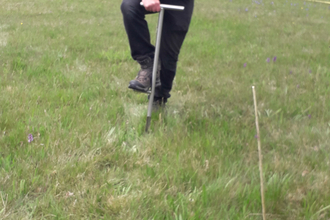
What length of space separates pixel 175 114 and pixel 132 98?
63 cm

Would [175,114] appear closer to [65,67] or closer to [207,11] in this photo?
[65,67]

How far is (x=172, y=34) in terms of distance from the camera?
2785 mm

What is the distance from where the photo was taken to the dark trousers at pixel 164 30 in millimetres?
2669

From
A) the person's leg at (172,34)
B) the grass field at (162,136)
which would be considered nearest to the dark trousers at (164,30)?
the person's leg at (172,34)

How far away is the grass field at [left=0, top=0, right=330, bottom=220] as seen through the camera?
176 cm

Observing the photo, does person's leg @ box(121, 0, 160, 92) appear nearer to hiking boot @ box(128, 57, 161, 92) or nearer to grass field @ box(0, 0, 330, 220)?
hiking boot @ box(128, 57, 161, 92)

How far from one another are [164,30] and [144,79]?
0.48 meters

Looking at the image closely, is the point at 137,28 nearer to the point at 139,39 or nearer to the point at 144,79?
the point at 139,39

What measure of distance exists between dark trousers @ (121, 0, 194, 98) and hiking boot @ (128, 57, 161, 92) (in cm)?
6

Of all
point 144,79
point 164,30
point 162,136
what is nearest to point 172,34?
point 164,30

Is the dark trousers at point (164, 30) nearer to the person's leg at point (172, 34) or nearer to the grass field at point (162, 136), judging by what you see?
the person's leg at point (172, 34)

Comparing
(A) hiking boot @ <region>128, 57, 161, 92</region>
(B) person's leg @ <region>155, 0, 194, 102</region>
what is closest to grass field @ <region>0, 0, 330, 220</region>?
(A) hiking boot @ <region>128, 57, 161, 92</region>

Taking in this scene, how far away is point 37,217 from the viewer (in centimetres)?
162

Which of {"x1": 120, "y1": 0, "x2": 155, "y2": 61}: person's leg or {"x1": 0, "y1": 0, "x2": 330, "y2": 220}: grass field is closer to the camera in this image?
{"x1": 0, "y1": 0, "x2": 330, "y2": 220}: grass field
